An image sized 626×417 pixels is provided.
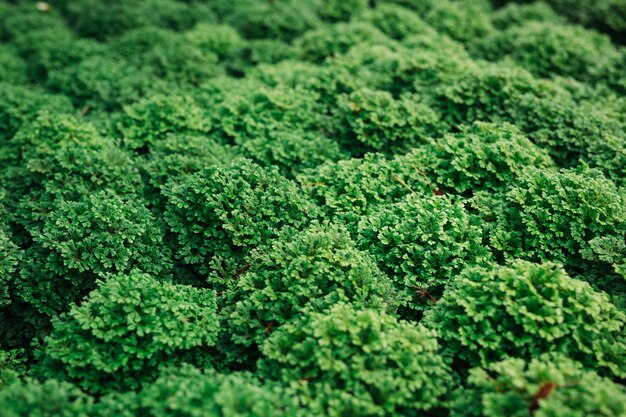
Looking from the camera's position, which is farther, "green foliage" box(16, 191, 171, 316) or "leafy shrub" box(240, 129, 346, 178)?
"leafy shrub" box(240, 129, 346, 178)

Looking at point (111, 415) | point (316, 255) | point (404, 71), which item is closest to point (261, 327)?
point (316, 255)

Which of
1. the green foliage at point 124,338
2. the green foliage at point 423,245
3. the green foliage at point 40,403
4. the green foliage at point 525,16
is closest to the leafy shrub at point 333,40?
the green foliage at point 525,16

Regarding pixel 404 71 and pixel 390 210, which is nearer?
pixel 390 210

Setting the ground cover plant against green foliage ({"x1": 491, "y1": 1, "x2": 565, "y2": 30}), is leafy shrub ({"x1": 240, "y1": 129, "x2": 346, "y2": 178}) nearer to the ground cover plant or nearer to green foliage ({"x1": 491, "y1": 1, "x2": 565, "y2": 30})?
the ground cover plant

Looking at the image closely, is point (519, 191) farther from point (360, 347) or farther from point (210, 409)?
point (210, 409)

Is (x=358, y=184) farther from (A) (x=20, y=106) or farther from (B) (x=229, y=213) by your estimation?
(A) (x=20, y=106)

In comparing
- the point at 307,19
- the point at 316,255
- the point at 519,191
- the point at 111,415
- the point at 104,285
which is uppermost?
the point at 307,19

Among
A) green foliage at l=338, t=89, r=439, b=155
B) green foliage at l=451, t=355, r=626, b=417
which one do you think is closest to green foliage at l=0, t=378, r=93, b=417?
green foliage at l=451, t=355, r=626, b=417

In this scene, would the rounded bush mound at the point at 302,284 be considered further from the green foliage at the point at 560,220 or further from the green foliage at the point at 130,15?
the green foliage at the point at 130,15
